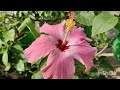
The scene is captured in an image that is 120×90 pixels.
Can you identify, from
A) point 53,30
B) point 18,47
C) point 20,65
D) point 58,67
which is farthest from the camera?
point 20,65

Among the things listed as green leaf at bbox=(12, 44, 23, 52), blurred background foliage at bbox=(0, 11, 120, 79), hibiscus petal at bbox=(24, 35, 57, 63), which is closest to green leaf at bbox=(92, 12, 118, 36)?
blurred background foliage at bbox=(0, 11, 120, 79)

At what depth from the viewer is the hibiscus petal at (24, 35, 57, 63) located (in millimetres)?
641

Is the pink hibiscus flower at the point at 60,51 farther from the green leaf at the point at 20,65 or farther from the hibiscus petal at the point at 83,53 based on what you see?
the green leaf at the point at 20,65

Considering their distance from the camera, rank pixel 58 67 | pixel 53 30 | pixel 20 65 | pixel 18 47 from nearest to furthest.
Answer: pixel 58 67, pixel 53 30, pixel 18 47, pixel 20 65

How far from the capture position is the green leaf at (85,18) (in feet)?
2.69

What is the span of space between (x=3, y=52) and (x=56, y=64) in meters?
0.46

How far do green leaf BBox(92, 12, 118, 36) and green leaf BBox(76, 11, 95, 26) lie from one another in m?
0.06

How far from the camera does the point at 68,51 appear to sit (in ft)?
2.22

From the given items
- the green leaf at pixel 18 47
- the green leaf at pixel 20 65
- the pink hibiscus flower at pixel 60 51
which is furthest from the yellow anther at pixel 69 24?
the green leaf at pixel 20 65

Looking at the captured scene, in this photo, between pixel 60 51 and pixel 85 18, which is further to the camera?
pixel 85 18

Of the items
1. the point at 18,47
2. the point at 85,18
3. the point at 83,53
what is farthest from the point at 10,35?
→ the point at 83,53

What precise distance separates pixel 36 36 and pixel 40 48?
3.0 inches

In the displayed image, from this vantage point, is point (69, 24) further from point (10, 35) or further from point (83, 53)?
point (10, 35)

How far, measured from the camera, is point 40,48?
0.66 metres
